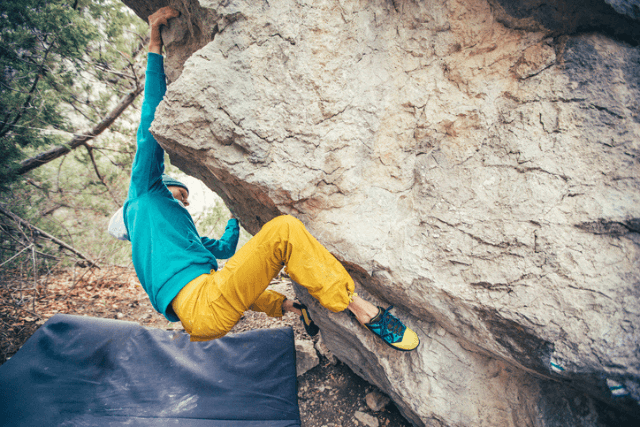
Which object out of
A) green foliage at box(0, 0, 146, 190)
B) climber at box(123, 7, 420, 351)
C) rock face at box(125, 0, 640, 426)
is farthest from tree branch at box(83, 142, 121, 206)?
rock face at box(125, 0, 640, 426)

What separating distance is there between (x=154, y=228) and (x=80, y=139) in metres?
2.86

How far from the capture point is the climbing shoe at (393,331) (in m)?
1.62

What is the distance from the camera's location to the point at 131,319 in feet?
10.6

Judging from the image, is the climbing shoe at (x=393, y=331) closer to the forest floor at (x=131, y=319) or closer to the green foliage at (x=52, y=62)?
the forest floor at (x=131, y=319)

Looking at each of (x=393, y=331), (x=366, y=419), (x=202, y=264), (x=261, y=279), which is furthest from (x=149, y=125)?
(x=366, y=419)

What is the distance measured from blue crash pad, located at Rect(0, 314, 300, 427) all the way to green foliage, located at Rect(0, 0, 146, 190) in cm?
200

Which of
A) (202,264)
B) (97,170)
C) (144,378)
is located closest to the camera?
(202,264)

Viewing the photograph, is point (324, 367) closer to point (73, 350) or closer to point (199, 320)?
point (199, 320)

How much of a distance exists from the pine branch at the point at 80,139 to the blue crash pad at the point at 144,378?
2069mm

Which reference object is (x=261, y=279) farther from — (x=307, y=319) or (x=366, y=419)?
(x=366, y=419)

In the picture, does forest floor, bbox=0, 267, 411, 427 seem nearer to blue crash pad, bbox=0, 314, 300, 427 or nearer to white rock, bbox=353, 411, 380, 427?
white rock, bbox=353, 411, 380, 427

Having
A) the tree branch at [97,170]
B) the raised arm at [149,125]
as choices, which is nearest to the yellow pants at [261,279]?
the raised arm at [149,125]

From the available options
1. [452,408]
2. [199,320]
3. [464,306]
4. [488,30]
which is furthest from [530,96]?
[199,320]

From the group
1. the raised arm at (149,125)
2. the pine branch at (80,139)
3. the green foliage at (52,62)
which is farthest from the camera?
the pine branch at (80,139)
